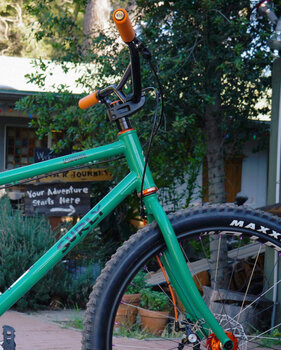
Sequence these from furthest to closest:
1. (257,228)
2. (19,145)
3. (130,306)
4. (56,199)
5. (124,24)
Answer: (19,145) < (56,199) < (130,306) < (257,228) < (124,24)

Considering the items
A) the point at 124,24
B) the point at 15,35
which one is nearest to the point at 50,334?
the point at 124,24

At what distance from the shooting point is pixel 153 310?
4.89 meters

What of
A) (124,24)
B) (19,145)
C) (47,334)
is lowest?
(47,334)

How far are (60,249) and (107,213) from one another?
25cm

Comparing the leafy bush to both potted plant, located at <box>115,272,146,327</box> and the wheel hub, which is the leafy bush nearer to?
potted plant, located at <box>115,272,146,327</box>

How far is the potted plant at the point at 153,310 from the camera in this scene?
470 cm

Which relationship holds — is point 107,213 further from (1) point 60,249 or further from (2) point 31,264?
(2) point 31,264

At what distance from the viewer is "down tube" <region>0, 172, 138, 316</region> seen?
87.8 inches

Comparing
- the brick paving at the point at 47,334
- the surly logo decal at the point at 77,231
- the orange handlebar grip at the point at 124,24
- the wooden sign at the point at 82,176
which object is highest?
the wooden sign at the point at 82,176

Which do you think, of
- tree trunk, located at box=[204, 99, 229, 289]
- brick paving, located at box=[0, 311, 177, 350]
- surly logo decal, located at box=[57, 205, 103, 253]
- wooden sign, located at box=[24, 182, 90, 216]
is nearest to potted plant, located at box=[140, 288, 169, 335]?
brick paving, located at box=[0, 311, 177, 350]

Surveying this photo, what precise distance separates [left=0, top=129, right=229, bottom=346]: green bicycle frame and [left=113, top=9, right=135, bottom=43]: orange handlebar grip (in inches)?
17.5

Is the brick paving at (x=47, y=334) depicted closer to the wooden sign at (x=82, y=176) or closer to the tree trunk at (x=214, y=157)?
the wooden sign at (x=82, y=176)

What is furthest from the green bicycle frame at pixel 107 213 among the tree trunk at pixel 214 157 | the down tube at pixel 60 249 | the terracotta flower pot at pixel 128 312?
the tree trunk at pixel 214 157

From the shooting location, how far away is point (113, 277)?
2.19 m
